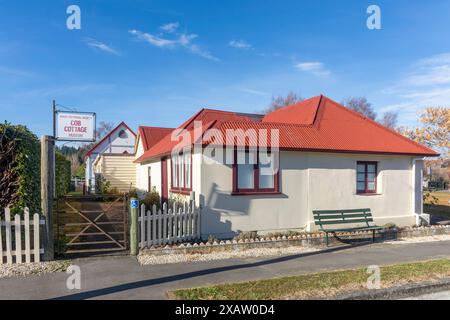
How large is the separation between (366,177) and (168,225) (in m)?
7.47

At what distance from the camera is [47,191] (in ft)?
24.7

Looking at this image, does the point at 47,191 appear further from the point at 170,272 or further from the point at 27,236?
the point at 170,272

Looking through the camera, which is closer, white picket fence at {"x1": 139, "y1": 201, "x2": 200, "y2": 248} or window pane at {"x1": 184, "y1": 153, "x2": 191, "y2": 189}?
white picket fence at {"x1": 139, "y1": 201, "x2": 200, "y2": 248}

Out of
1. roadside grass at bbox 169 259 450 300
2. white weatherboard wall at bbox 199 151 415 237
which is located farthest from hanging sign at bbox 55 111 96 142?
roadside grass at bbox 169 259 450 300

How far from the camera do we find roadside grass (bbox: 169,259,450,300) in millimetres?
5488

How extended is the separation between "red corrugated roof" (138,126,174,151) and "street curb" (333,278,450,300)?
18.6m

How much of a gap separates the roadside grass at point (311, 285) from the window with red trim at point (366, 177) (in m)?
5.28

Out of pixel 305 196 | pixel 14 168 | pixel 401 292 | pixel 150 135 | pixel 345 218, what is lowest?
pixel 401 292

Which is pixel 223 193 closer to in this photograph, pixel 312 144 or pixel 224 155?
pixel 224 155

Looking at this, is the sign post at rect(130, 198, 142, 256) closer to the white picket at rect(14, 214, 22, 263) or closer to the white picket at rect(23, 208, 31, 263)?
the white picket at rect(23, 208, 31, 263)

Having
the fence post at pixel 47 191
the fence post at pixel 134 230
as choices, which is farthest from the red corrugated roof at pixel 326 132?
the fence post at pixel 47 191

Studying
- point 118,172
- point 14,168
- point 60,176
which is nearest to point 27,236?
point 14,168

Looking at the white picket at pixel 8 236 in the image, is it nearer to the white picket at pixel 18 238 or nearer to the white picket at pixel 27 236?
the white picket at pixel 18 238

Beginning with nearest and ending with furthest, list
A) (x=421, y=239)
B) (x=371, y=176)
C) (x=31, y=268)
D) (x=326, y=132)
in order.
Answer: (x=31, y=268) < (x=421, y=239) < (x=326, y=132) < (x=371, y=176)
